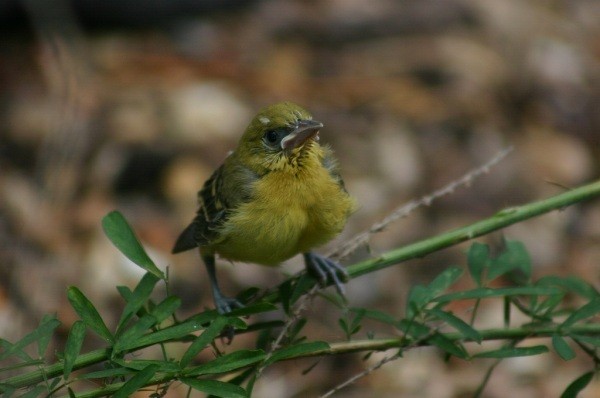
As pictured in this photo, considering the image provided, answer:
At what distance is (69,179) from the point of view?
6.31 meters

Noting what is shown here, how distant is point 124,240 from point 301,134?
1.00m

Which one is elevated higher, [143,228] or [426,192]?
[143,228]

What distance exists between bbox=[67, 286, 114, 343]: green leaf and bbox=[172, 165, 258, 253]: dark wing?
46.9 inches

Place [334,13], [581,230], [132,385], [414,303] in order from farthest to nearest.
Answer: [334,13]
[581,230]
[414,303]
[132,385]

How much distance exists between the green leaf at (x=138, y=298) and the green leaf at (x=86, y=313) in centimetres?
5

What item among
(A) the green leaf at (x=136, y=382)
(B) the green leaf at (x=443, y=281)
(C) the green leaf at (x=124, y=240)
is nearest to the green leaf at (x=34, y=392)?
(A) the green leaf at (x=136, y=382)

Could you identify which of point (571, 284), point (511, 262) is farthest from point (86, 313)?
point (571, 284)

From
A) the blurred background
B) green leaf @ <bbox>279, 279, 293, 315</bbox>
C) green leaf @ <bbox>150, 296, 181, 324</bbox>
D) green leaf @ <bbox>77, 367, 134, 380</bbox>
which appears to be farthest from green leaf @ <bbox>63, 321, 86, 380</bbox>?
the blurred background

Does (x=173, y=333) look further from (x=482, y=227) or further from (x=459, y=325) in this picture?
(x=482, y=227)

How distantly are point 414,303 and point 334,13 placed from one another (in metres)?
5.77

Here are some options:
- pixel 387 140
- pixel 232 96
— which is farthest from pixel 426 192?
pixel 232 96

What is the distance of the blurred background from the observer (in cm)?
559

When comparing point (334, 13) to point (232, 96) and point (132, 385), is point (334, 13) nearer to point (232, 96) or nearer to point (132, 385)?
point (232, 96)

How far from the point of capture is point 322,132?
6.93m
